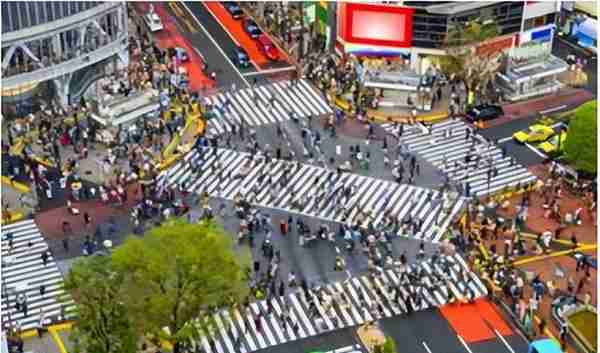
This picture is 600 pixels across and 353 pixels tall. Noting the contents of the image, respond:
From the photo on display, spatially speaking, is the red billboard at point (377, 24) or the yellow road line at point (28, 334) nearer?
the yellow road line at point (28, 334)

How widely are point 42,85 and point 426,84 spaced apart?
32640 millimetres

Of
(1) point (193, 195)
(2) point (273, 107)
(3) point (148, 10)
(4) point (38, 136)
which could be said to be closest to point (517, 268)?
(1) point (193, 195)

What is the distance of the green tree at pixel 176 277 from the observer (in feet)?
192

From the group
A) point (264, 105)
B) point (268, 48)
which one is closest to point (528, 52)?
point (268, 48)

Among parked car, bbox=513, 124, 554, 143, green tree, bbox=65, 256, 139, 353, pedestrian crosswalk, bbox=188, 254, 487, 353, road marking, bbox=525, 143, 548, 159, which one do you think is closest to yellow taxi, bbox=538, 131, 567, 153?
road marking, bbox=525, 143, 548, 159

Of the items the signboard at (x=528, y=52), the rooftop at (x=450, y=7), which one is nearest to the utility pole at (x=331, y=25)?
the rooftop at (x=450, y=7)

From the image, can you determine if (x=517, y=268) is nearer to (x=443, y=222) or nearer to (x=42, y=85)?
(x=443, y=222)

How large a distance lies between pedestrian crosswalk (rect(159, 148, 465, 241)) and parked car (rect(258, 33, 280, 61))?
61.0 feet

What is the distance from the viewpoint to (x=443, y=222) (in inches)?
3177

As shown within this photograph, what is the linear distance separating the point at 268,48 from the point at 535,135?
92.0 ft

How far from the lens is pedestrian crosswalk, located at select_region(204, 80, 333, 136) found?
95.1 metres

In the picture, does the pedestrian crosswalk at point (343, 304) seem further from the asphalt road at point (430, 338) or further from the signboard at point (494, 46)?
the signboard at point (494, 46)

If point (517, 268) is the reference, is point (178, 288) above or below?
above

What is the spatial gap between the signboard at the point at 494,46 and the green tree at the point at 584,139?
1630 centimetres
